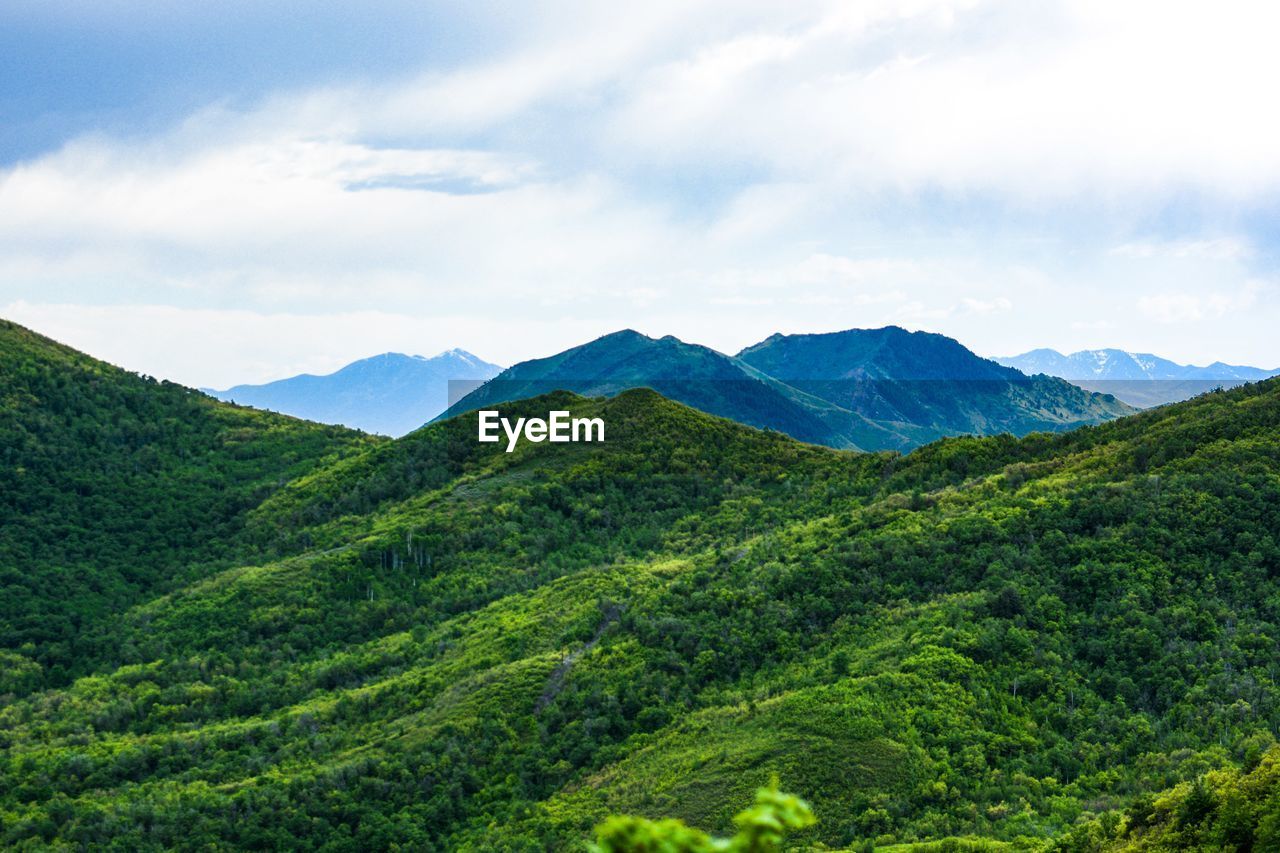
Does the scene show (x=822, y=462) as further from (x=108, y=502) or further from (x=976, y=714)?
(x=108, y=502)

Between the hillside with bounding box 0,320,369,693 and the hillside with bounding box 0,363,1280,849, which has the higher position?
the hillside with bounding box 0,320,369,693

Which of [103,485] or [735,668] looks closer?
[735,668]

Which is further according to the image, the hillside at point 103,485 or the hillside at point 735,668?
the hillside at point 103,485

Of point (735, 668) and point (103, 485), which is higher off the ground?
point (103, 485)

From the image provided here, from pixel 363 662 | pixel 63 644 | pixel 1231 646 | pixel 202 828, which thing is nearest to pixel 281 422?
pixel 63 644

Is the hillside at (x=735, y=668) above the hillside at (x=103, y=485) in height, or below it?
below
